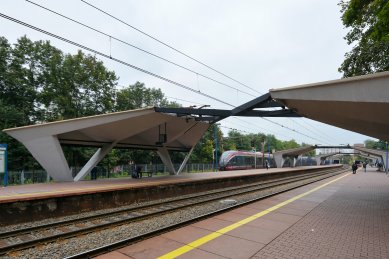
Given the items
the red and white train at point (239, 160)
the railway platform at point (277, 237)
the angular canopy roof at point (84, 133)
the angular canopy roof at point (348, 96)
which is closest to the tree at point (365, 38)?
the angular canopy roof at point (348, 96)

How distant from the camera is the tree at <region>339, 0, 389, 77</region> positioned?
39.6 feet

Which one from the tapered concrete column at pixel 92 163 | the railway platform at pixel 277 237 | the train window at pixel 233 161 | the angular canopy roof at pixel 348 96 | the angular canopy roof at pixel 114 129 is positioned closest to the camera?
the railway platform at pixel 277 237

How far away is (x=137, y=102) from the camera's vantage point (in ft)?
175

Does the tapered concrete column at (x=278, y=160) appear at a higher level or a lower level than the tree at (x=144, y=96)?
lower

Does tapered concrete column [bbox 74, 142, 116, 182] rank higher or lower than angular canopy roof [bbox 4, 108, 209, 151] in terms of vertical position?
lower

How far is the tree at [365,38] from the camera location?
12069 millimetres

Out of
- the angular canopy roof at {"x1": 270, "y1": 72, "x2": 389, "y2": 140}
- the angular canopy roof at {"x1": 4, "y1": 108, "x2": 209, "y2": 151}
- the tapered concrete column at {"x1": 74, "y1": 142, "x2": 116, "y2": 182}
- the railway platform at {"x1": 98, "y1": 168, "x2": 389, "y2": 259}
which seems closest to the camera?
the railway platform at {"x1": 98, "y1": 168, "x2": 389, "y2": 259}

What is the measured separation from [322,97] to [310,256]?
5.21 m

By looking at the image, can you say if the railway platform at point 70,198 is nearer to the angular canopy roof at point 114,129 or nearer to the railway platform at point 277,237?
the angular canopy roof at point 114,129

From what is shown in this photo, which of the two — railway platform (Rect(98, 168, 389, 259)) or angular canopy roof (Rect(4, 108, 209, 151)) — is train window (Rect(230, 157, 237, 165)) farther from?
railway platform (Rect(98, 168, 389, 259))

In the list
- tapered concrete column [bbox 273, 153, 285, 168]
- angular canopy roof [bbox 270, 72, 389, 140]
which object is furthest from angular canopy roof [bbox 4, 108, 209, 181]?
tapered concrete column [bbox 273, 153, 285, 168]

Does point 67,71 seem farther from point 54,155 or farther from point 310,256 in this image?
point 310,256

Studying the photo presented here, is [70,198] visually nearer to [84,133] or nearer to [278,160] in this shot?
[84,133]

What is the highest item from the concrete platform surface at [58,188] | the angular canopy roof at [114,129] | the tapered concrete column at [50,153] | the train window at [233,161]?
the angular canopy roof at [114,129]
